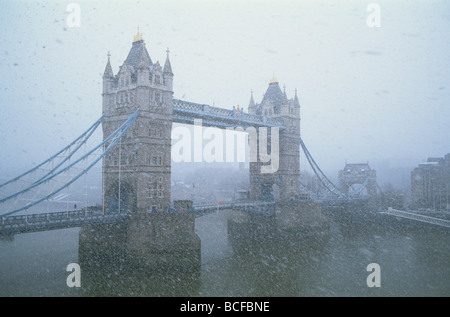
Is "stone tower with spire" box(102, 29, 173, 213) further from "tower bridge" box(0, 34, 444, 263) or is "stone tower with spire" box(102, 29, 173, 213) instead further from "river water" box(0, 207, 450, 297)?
"river water" box(0, 207, 450, 297)

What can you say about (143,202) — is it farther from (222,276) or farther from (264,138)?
(264,138)

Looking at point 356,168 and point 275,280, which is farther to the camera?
point 356,168

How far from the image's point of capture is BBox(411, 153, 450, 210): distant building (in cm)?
5484

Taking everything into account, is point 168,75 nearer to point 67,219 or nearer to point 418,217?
point 67,219

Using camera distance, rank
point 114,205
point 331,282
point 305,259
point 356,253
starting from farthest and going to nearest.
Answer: point 356,253 → point 305,259 → point 114,205 → point 331,282

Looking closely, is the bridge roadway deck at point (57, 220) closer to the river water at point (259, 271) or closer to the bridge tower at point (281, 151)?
the river water at point (259, 271)

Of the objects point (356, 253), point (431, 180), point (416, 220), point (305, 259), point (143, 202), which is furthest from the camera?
point (431, 180)

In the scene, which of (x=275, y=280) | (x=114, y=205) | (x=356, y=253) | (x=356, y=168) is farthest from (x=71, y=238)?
(x=356, y=168)

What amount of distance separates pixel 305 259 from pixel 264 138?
14.6 m

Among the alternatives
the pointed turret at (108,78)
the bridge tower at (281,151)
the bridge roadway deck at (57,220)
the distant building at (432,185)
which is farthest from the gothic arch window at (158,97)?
the distant building at (432,185)

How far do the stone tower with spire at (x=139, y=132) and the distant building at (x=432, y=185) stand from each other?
47.7 m

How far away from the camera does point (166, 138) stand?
2678 centimetres

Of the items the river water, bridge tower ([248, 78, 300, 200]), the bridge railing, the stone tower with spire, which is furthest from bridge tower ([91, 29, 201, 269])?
the bridge railing

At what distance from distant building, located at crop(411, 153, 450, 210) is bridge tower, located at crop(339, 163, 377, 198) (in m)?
6.57
